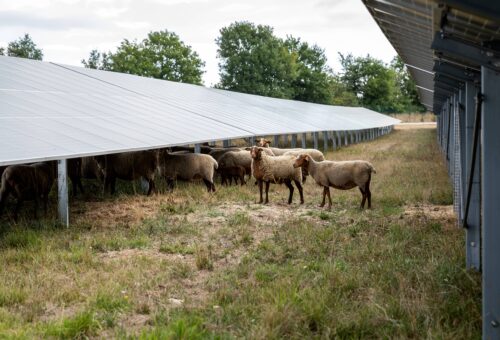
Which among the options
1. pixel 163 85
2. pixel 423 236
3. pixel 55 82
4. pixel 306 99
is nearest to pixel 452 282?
pixel 423 236

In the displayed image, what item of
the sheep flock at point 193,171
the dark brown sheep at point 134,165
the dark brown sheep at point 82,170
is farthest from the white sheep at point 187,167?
the dark brown sheep at point 82,170

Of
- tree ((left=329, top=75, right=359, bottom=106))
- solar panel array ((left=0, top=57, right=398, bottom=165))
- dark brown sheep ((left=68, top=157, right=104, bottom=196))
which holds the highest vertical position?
tree ((left=329, top=75, right=359, bottom=106))

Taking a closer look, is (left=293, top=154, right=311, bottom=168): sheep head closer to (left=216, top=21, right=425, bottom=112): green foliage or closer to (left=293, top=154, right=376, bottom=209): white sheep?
(left=293, top=154, right=376, bottom=209): white sheep

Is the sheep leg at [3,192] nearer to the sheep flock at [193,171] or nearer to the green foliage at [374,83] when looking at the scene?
the sheep flock at [193,171]

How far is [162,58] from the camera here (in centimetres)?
7581

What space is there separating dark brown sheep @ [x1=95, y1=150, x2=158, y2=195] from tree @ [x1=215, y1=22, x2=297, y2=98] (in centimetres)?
5838

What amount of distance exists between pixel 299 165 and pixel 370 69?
91.9 metres

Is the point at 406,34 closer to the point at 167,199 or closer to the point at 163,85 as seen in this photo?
the point at 167,199

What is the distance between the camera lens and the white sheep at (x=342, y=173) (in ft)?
38.8

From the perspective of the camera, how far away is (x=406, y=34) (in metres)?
7.29

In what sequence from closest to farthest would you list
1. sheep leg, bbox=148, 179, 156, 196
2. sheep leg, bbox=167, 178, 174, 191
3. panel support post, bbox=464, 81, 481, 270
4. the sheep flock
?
panel support post, bbox=464, 81, 481, 270, the sheep flock, sheep leg, bbox=148, 179, 156, 196, sheep leg, bbox=167, 178, 174, 191

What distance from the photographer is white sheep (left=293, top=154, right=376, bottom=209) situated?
11.8 m

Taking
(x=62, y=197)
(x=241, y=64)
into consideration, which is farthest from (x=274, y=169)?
(x=241, y=64)

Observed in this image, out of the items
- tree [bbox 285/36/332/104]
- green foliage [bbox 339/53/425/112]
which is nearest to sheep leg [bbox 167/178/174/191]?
tree [bbox 285/36/332/104]
